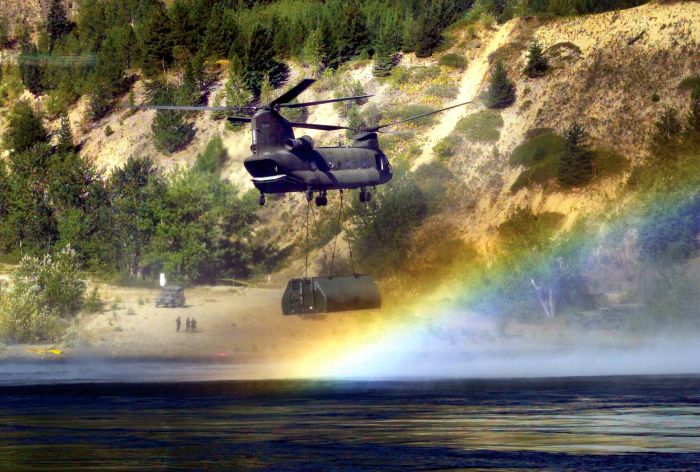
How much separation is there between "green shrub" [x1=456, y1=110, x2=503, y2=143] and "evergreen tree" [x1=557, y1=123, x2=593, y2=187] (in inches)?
520

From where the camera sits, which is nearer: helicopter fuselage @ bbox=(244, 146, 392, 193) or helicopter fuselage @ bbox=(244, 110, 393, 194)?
helicopter fuselage @ bbox=(244, 146, 392, 193)

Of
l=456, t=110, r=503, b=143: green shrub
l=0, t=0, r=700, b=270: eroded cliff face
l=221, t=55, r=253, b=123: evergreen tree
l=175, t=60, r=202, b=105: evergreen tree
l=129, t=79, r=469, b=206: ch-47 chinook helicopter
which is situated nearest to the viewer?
l=129, t=79, r=469, b=206: ch-47 chinook helicopter

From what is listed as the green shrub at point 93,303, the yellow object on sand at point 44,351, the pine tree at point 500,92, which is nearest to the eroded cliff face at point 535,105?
the pine tree at point 500,92

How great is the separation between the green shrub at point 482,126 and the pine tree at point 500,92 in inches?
62.1

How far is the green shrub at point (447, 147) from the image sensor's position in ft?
586

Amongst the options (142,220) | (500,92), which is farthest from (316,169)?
(500,92)

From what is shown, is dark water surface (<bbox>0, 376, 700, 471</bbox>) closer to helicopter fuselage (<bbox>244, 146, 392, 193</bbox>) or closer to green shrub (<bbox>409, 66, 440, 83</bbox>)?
helicopter fuselage (<bbox>244, 146, 392, 193</bbox>)

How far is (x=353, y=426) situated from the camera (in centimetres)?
8556

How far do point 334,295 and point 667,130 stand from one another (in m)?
95.4

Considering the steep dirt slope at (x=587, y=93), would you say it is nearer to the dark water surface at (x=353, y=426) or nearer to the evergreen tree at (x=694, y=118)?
the evergreen tree at (x=694, y=118)

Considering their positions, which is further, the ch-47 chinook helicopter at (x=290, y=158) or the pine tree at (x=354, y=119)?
the pine tree at (x=354, y=119)

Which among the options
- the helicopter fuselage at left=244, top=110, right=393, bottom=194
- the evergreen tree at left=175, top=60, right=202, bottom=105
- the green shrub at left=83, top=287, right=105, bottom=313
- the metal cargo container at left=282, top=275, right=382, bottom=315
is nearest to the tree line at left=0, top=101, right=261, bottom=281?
the green shrub at left=83, top=287, right=105, bottom=313

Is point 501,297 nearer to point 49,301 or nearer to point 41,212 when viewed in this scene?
point 49,301

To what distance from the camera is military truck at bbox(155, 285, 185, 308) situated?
490 ft
